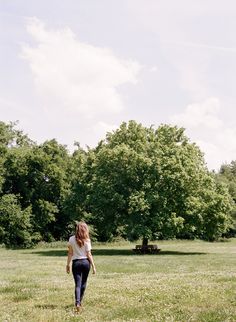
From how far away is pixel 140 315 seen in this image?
572 inches

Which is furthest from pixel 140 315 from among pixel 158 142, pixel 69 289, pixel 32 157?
pixel 32 157

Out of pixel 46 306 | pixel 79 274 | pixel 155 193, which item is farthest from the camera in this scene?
pixel 155 193

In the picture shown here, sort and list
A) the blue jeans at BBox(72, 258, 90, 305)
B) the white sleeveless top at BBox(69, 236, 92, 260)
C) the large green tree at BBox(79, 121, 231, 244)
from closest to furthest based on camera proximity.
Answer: the blue jeans at BBox(72, 258, 90, 305)
the white sleeveless top at BBox(69, 236, 92, 260)
the large green tree at BBox(79, 121, 231, 244)

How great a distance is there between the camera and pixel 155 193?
183 ft

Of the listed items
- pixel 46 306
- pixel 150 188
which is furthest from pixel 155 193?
pixel 46 306

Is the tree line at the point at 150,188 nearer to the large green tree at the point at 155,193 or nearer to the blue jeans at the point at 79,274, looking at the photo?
the large green tree at the point at 155,193

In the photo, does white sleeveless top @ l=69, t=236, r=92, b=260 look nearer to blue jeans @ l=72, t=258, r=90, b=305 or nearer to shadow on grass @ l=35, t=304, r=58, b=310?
blue jeans @ l=72, t=258, r=90, b=305

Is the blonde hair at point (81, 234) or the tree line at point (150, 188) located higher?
the tree line at point (150, 188)

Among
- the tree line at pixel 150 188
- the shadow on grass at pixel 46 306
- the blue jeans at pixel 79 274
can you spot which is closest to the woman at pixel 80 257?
the blue jeans at pixel 79 274

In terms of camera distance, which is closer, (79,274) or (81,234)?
(79,274)

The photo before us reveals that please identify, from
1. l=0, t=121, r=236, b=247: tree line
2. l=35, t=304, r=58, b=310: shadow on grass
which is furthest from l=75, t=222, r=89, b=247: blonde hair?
l=0, t=121, r=236, b=247: tree line

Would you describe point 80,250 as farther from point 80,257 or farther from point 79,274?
point 79,274

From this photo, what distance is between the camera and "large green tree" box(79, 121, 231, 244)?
2178 inches

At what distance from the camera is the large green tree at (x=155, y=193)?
55.3m
